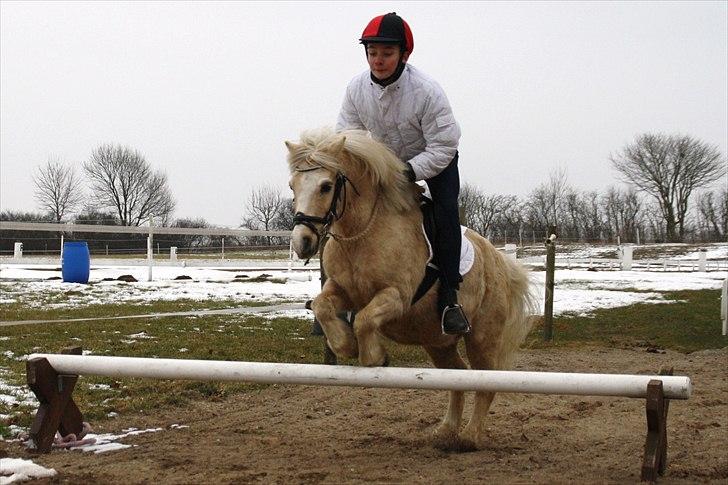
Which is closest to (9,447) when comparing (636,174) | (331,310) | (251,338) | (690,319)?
(331,310)

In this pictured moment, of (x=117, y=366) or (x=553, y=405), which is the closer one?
(x=117, y=366)

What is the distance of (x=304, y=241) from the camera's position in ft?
12.2

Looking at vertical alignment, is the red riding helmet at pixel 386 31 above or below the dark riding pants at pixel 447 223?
above

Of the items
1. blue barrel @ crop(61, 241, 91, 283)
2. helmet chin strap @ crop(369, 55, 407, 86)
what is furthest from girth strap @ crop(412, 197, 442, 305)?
blue barrel @ crop(61, 241, 91, 283)

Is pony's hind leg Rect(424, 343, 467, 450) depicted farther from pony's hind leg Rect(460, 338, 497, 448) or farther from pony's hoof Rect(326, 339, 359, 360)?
pony's hoof Rect(326, 339, 359, 360)

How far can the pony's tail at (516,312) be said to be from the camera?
5680 mm

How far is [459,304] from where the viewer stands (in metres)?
4.85

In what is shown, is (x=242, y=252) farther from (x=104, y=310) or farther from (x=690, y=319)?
(x=690, y=319)

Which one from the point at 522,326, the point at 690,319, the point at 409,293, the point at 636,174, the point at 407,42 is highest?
the point at 636,174

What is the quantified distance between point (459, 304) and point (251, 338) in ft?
20.4

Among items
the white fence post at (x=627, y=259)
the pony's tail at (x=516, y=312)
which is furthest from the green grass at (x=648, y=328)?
the white fence post at (x=627, y=259)

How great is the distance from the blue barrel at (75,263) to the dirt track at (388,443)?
12923 millimetres

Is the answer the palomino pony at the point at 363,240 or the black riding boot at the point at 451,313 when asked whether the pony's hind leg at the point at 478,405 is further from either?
the black riding boot at the point at 451,313

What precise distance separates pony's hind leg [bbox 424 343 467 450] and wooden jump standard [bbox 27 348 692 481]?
1366 millimetres
